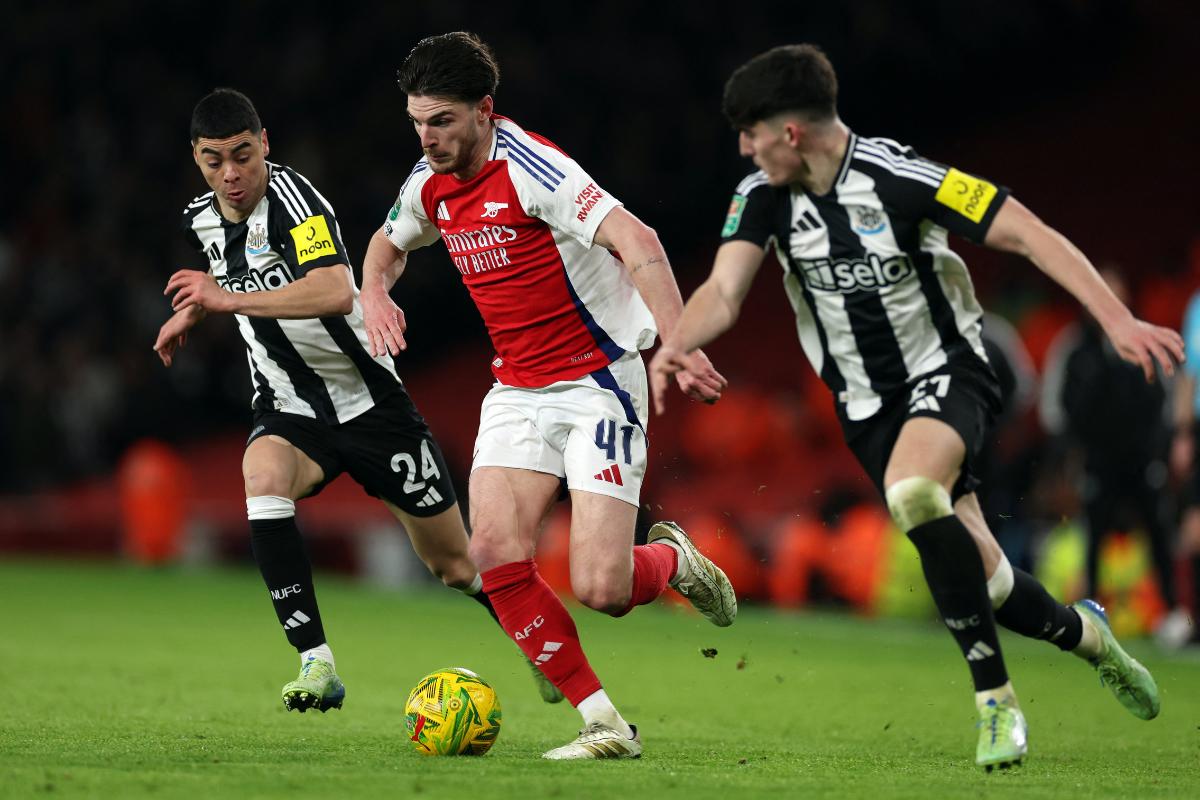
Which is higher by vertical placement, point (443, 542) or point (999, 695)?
point (443, 542)

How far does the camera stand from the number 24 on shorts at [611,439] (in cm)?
588

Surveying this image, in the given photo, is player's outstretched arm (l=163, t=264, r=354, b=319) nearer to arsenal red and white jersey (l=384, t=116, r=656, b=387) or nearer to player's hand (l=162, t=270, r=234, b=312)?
player's hand (l=162, t=270, r=234, b=312)

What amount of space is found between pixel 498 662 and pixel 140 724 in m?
3.77

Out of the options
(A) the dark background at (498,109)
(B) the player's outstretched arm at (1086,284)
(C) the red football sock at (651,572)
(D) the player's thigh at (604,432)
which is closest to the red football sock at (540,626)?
(C) the red football sock at (651,572)

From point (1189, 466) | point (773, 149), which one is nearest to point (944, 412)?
point (773, 149)

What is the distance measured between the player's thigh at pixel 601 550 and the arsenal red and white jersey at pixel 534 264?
1.65ft

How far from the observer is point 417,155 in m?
20.1

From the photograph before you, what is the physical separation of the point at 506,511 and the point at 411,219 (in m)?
1.24

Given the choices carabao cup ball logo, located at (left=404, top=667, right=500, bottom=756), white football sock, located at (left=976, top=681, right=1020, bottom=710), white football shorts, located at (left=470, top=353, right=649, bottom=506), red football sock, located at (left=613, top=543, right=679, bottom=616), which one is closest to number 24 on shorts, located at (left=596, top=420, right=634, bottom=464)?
white football shorts, located at (left=470, top=353, right=649, bottom=506)

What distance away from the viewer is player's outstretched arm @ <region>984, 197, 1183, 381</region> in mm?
4891

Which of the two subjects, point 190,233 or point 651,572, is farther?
point 190,233

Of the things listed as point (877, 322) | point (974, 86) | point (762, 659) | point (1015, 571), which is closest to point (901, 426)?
point (877, 322)

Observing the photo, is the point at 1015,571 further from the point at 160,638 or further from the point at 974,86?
the point at 974,86

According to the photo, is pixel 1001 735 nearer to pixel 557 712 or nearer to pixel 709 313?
pixel 709 313
